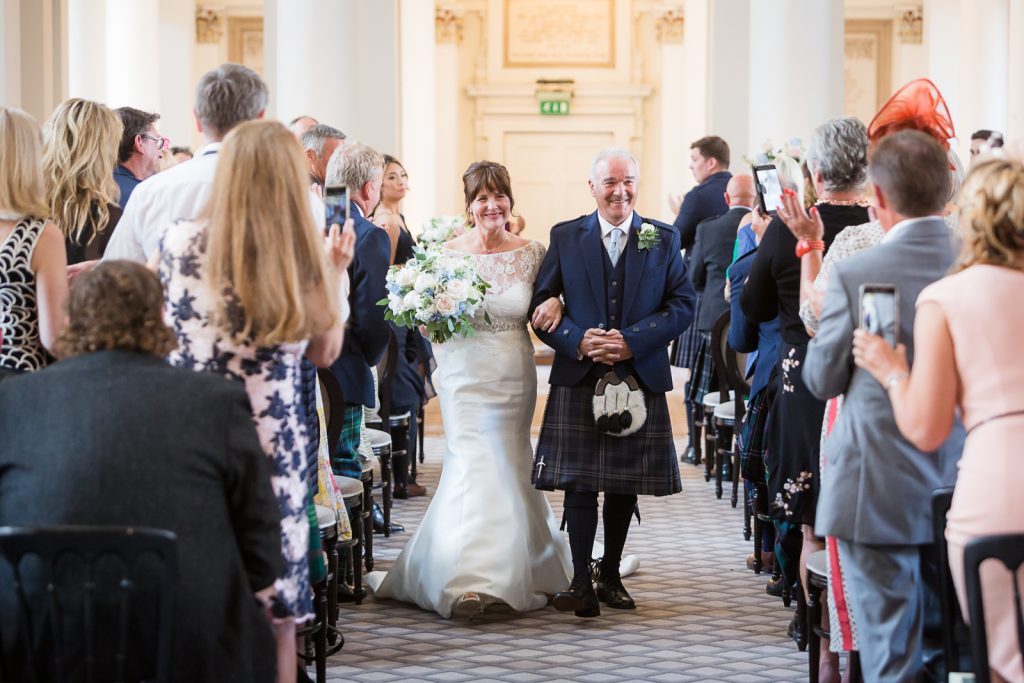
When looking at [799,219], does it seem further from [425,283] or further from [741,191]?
[741,191]

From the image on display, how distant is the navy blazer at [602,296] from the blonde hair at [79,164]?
186 cm

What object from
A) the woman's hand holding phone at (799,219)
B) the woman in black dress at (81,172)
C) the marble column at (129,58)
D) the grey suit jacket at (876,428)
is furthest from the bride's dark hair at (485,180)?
the marble column at (129,58)

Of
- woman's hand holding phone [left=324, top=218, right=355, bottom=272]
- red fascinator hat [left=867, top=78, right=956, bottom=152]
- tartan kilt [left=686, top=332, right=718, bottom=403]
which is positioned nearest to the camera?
woman's hand holding phone [left=324, top=218, right=355, bottom=272]

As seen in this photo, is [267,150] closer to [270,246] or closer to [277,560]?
[270,246]

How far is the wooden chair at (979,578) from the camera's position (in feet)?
9.81

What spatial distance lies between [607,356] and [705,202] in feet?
14.0

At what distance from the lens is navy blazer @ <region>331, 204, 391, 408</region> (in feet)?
20.6

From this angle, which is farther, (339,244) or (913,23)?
(913,23)

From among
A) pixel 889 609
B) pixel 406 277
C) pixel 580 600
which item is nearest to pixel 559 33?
pixel 406 277

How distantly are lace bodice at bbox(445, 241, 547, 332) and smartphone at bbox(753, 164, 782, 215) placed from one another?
1.66 meters

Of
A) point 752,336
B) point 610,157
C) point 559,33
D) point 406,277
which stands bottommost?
point 752,336

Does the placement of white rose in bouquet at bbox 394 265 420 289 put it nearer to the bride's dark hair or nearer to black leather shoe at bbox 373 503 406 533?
the bride's dark hair

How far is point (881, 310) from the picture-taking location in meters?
3.49

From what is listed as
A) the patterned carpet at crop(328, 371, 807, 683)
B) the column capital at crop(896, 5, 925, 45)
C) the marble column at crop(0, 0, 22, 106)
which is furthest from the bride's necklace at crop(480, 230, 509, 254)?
the column capital at crop(896, 5, 925, 45)
